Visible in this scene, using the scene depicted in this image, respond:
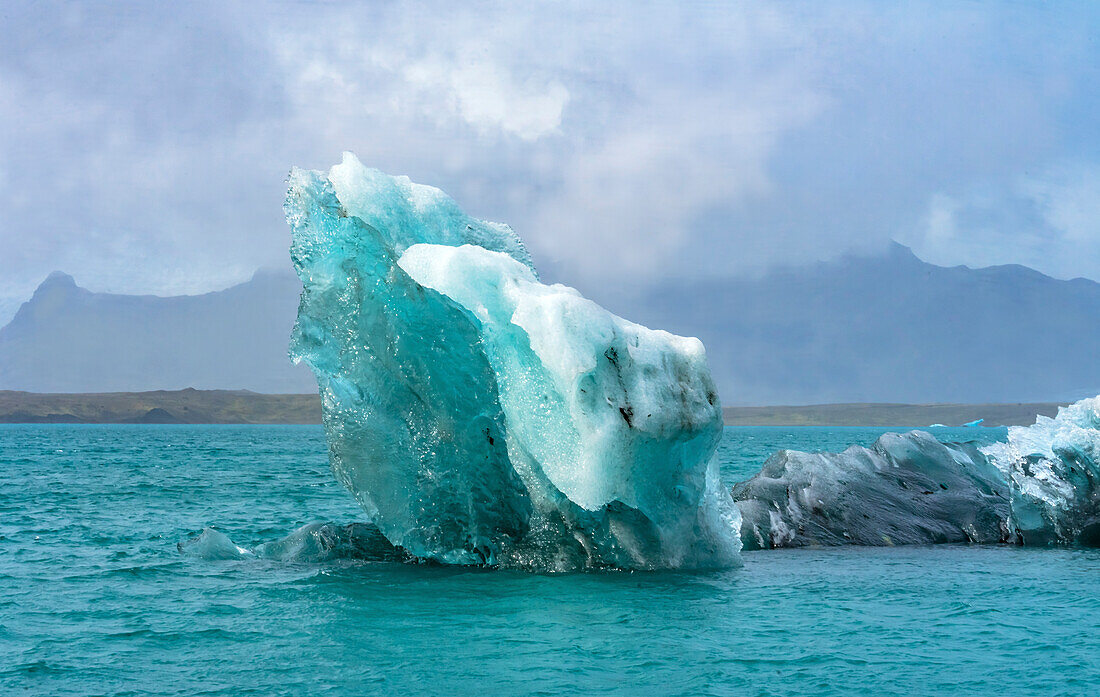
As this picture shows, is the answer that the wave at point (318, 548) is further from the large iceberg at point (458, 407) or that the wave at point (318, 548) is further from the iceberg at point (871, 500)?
the iceberg at point (871, 500)

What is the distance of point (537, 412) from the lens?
35.1ft

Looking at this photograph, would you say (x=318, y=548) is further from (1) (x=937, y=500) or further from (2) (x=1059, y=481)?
(2) (x=1059, y=481)

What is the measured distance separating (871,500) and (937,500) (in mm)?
1519

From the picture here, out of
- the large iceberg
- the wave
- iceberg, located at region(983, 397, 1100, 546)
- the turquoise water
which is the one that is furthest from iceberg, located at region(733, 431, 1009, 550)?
the wave

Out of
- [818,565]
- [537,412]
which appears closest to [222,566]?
[537,412]

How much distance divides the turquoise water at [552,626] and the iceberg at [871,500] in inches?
39.2

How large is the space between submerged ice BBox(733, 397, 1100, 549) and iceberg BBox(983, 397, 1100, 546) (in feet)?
0.05

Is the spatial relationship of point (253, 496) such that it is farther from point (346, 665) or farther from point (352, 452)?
point (346, 665)

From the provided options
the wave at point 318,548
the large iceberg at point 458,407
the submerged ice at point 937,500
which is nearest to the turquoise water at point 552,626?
the wave at point 318,548

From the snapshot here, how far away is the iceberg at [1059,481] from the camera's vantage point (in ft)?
50.4

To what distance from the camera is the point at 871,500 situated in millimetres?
16391

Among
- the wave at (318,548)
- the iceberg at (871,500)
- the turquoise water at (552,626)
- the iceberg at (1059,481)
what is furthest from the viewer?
the iceberg at (871,500)

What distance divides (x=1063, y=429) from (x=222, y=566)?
12972mm

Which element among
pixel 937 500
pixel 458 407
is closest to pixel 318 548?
pixel 458 407
